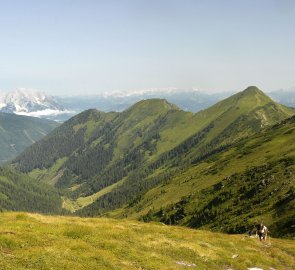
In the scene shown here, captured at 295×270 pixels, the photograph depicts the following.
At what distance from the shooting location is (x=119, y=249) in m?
37.5

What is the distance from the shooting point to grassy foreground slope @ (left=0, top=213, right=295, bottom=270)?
3125 centimetres

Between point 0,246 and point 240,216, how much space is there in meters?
120

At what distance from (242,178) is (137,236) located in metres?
162

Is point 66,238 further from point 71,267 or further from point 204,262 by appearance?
point 204,262

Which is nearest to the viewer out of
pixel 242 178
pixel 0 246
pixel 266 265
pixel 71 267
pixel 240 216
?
pixel 71 267

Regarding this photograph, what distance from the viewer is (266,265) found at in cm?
4291

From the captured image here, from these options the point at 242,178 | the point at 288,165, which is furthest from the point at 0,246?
the point at 242,178

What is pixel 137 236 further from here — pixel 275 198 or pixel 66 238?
pixel 275 198

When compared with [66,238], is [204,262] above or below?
below

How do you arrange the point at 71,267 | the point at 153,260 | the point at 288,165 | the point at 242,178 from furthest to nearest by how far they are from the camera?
the point at 242,178
the point at 288,165
the point at 153,260
the point at 71,267

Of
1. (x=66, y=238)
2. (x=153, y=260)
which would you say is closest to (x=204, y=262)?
(x=153, y=260)

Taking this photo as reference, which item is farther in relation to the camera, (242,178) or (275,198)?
(242,178)

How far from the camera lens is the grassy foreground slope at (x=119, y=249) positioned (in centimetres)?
3125

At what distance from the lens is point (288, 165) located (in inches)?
6624
